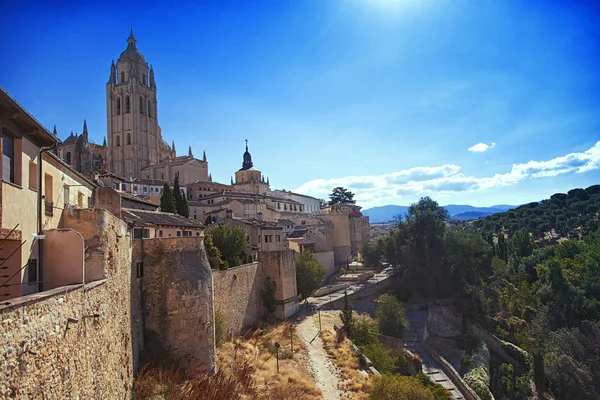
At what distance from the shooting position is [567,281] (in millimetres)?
42156

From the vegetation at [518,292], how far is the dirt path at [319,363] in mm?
12447

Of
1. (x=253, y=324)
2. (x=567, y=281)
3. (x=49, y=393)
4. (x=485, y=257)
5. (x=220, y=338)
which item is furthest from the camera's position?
(x=485, y=257)

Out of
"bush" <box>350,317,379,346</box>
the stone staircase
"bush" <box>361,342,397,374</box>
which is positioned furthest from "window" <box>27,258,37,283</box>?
the stone staircase

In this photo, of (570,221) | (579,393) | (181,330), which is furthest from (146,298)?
(570,221)

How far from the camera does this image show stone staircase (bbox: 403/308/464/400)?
28.3m

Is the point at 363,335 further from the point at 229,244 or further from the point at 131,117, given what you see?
the point at 131,117

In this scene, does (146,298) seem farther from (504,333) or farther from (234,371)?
(504,333)

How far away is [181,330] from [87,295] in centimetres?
772

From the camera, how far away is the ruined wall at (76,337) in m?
5.91

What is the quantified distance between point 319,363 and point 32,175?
1849cm

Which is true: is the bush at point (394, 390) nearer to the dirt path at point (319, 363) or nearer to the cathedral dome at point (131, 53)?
the dirt path at point (319, 363)

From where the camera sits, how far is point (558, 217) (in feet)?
327

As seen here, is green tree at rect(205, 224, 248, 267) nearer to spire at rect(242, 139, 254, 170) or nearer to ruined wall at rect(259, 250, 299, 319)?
ruined wall at rect(259, 250, 299, 319)

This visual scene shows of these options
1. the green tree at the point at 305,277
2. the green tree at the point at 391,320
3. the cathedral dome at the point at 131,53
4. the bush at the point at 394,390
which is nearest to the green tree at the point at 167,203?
the green tree at the point at 305,277
